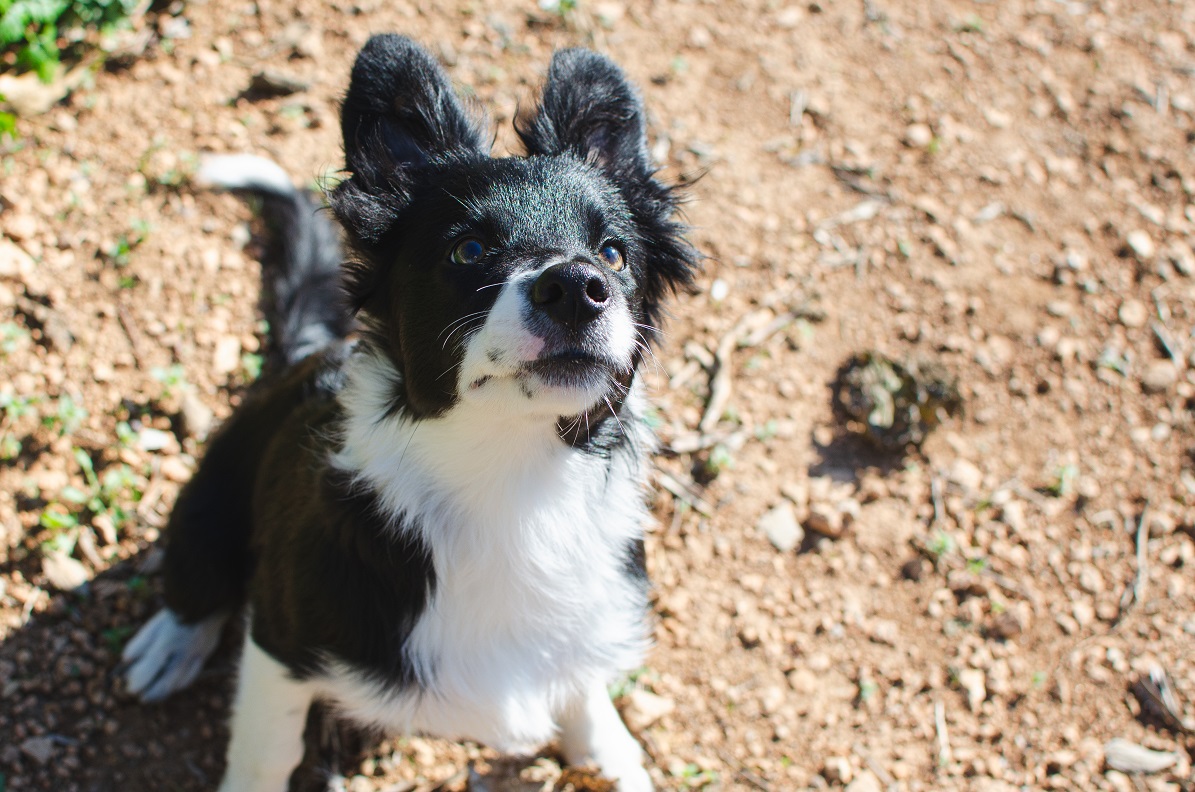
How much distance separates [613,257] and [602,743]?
183cm

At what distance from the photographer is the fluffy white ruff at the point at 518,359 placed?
2391mm

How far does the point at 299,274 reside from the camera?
4.23 metres

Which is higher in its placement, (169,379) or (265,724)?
(169,379)

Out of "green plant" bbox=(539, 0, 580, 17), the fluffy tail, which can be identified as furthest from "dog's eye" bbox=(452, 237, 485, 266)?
"green plant" bbox=(539, 0, 580, 17)

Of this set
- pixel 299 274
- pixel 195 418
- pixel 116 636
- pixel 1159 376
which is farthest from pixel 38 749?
pixel 1159 376

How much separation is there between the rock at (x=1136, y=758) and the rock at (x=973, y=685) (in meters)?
0.48

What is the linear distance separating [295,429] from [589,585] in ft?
3.84

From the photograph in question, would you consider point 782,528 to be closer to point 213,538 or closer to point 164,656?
point 213,538

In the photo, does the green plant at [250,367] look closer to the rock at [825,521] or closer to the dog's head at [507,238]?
the dog's head at [507,238]

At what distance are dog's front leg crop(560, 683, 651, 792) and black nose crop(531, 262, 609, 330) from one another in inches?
64.6

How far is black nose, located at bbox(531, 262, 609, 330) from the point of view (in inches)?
92.0

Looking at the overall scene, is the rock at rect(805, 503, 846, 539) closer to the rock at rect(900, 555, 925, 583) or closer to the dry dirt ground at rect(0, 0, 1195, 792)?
the dry dirt ground at rect(0, 0, 1195, 792)

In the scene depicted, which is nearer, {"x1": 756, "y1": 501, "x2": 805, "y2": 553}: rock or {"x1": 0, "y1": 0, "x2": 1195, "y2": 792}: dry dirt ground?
{"x1": 0, "y1": 0, "x2": 1195, "y2": 792}: dry dirt ground

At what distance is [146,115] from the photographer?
16.1ft
